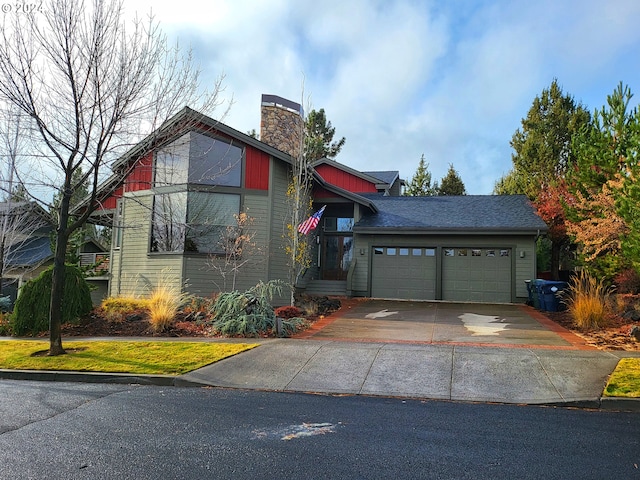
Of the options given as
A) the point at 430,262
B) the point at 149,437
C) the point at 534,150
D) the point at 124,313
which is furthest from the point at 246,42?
the point at 534,150

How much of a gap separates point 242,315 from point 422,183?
27.0m

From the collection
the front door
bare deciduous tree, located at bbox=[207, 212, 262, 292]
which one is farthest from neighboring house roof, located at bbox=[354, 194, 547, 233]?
bare deciduous tree, located at bbox=[207, 212, 262, 292]

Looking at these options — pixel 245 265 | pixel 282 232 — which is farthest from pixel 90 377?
pixel 282 232

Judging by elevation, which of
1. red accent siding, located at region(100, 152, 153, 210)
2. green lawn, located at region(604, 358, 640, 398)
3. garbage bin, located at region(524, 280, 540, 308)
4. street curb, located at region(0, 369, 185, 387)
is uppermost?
red accent siding, located at region(100, 152, 153, 210)

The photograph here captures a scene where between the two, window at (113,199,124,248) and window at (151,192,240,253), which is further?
window at (113,199,124,248)

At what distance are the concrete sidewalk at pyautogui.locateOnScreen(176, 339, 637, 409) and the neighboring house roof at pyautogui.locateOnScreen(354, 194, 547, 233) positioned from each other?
8.48m

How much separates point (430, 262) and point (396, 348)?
891cm

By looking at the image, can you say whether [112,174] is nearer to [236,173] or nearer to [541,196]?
[236,173]

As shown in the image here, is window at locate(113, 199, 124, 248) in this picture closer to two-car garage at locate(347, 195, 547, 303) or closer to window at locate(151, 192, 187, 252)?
window at locate(151, 192, 187, 252)

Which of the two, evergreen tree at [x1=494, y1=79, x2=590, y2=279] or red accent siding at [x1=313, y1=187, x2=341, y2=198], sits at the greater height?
evergreen tree at [x1=494, y1=79, x2=590, y2=279]

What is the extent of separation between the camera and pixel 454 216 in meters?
17.9

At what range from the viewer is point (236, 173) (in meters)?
15.0

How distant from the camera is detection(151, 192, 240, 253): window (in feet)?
47.9

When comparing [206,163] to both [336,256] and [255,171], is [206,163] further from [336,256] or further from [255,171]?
[336,256]
